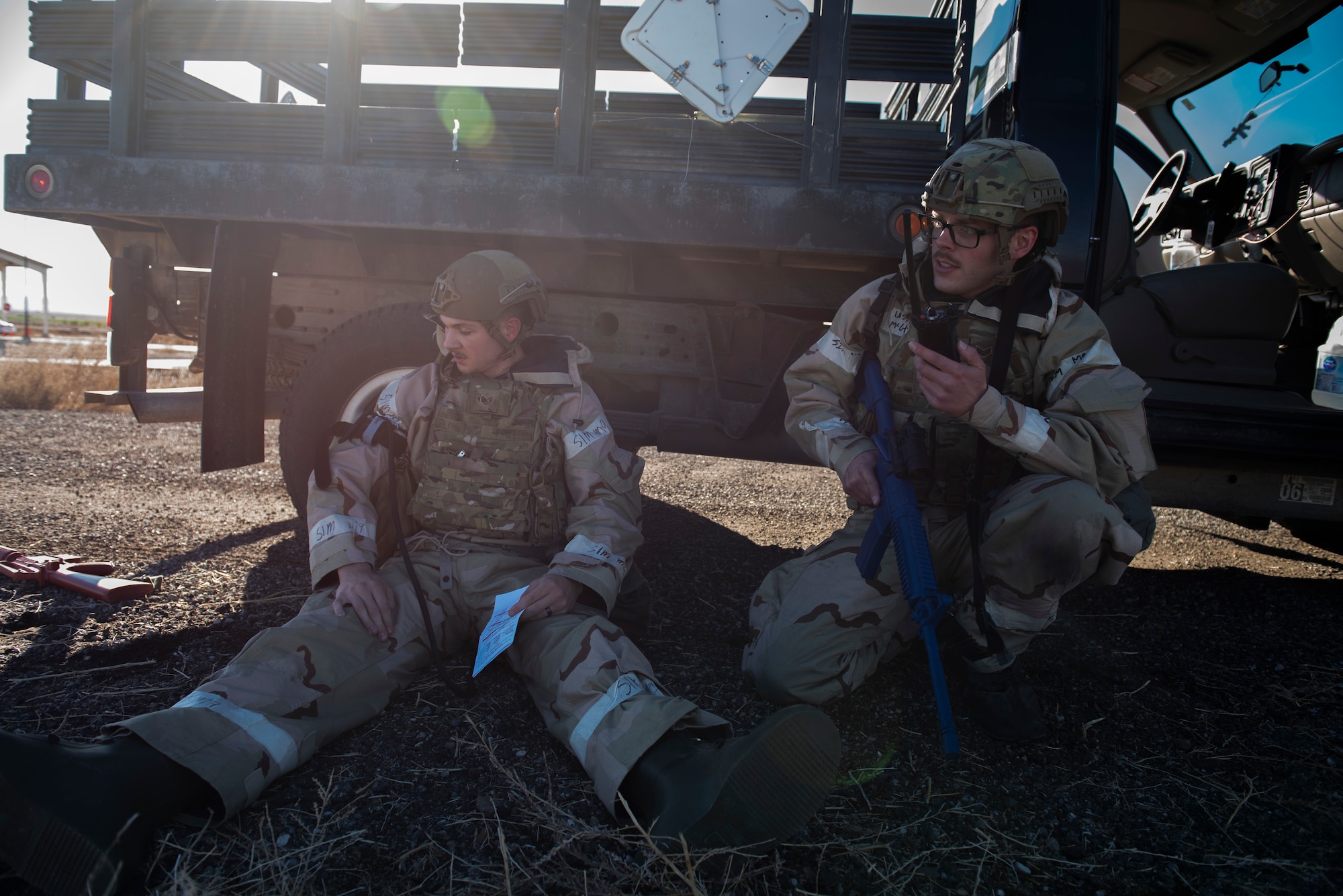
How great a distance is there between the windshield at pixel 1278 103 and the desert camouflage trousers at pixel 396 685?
360 centimetres

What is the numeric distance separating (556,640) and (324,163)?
196 cm

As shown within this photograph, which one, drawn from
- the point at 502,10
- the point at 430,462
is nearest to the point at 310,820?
the point at 430,462

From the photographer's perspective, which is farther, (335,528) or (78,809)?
(335,528)

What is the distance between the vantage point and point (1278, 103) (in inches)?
131

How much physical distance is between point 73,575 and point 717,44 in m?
2.66

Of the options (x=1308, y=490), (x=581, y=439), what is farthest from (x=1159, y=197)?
(x=581, y=439)

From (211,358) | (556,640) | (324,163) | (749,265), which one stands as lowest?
(556,640)

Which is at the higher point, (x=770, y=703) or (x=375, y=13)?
(x=375, y=13)

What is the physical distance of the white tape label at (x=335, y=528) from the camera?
6.50 feet

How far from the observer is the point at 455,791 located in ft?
5.15

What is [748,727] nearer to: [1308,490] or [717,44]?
[717,44]

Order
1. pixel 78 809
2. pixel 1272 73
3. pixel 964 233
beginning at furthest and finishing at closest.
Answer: pixel 1272 73, pixel 964 233, pixel 78 809

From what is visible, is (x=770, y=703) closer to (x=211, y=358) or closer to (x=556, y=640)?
(x=556, y=640)

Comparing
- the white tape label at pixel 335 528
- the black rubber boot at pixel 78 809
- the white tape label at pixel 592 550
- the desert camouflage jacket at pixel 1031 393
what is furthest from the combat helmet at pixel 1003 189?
the black rubber boot at pixel 78 809
